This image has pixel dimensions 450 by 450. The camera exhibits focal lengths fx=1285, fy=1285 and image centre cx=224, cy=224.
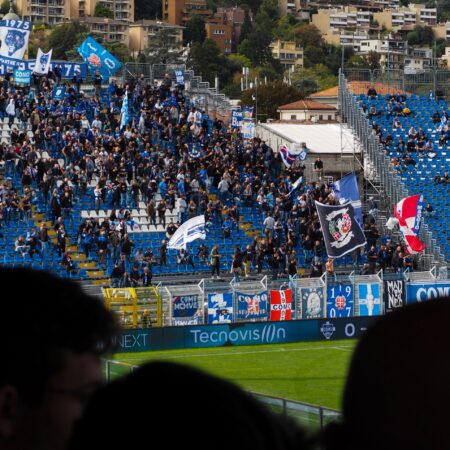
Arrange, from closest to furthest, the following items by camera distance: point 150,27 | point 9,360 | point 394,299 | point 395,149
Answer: point 9,360
point 394,299
point 395,149
point 150,27

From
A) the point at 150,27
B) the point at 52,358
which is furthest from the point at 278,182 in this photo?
the point at 150,27

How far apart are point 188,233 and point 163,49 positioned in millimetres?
108489

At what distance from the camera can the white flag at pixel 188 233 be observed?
1401 inches

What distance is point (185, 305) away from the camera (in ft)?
101

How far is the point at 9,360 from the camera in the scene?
7.78ft

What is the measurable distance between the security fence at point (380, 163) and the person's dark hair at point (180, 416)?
36.7 meters

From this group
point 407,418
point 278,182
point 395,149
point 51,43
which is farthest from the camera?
point 51,43

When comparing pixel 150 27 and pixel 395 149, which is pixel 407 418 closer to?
pixel 395 149

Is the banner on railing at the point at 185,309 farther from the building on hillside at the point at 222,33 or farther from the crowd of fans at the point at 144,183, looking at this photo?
the building on hillside at the point at 222,33

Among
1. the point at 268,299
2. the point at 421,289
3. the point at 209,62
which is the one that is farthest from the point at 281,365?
the point at 209,62

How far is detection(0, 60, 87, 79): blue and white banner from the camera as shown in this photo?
44.2m

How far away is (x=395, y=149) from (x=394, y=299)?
15.7 m

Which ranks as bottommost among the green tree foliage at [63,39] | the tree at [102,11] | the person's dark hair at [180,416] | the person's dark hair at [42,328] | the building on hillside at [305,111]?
the person's dark hair at [180,416]

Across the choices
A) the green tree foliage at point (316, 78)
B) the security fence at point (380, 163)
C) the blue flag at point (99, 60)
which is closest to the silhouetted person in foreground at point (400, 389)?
the security fence at point (380, 163)
